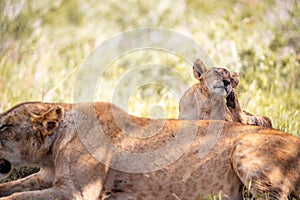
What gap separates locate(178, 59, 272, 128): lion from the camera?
930 cm

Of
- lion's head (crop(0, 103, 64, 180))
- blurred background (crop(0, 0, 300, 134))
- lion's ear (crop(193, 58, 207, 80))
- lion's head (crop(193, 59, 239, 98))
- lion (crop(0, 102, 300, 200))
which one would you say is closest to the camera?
lion (crop(0, 102, 300, 200))

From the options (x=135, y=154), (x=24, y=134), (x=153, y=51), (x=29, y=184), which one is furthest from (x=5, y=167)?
(x=153, y=51)

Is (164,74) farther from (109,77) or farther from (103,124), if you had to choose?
(103,124)

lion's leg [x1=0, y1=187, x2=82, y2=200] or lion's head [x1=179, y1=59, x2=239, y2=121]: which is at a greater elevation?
lion's head [x1=179, y1=59, x2=239, y2=121]

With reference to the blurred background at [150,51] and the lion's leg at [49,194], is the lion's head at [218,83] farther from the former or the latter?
the lion's leg at [49,194]

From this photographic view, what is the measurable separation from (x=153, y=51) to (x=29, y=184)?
7183 millimetres

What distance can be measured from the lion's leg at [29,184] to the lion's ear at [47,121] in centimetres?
44

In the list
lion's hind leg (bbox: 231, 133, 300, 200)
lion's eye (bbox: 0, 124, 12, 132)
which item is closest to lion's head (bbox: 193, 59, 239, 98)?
lion's hind leg (bbox: 231, 133, 300, 200)

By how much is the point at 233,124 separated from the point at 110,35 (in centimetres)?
789

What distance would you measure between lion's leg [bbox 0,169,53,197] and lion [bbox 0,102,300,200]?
0.05 feet

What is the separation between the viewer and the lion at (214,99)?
366 inches

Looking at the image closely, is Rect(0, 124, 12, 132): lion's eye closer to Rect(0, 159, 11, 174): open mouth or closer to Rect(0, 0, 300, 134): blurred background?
Rect(0, 159, 11, 174): open mouth

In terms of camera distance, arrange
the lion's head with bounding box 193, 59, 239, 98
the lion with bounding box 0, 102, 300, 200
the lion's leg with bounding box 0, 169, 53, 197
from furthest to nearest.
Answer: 1. the lion's head with bounding box 193, 59, 239, 98
2. the lion's leg with bounding box 0, 169, 53, 197
3. the lion with bounding box 0, 102, 300, 200

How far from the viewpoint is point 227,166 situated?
643 cm
